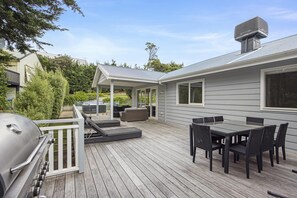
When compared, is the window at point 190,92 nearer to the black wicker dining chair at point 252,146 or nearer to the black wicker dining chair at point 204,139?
the black wicker dining chair at point 204,139

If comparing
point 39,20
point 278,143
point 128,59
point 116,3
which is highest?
point 128,59

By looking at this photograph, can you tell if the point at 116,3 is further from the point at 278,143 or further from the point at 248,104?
the point at 278,143

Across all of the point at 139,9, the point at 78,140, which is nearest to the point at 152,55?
the point at 139,9

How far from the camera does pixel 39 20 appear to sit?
438 cm

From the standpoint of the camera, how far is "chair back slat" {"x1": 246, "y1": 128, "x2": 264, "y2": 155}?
9.91ft

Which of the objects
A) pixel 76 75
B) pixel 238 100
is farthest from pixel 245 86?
pixel 76 75

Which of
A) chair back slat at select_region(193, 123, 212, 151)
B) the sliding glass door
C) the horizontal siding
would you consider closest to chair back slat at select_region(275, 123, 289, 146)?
the horizontal siding

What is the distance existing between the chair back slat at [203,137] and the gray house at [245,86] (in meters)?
2.84

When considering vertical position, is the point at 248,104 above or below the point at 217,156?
above

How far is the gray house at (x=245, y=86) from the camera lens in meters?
4.54

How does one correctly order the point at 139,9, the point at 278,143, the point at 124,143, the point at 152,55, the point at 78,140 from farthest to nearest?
1. the point at 152,55
2. the point at 139,9
3. the point at 124,143
4. the point at 278,143
5. the point at 78,140

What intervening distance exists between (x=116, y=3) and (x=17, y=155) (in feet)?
30.0

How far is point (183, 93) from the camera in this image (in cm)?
869

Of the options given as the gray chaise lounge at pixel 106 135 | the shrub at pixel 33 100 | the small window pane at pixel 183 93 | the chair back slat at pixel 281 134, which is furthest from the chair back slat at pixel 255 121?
the shrub at pixel 33 100
